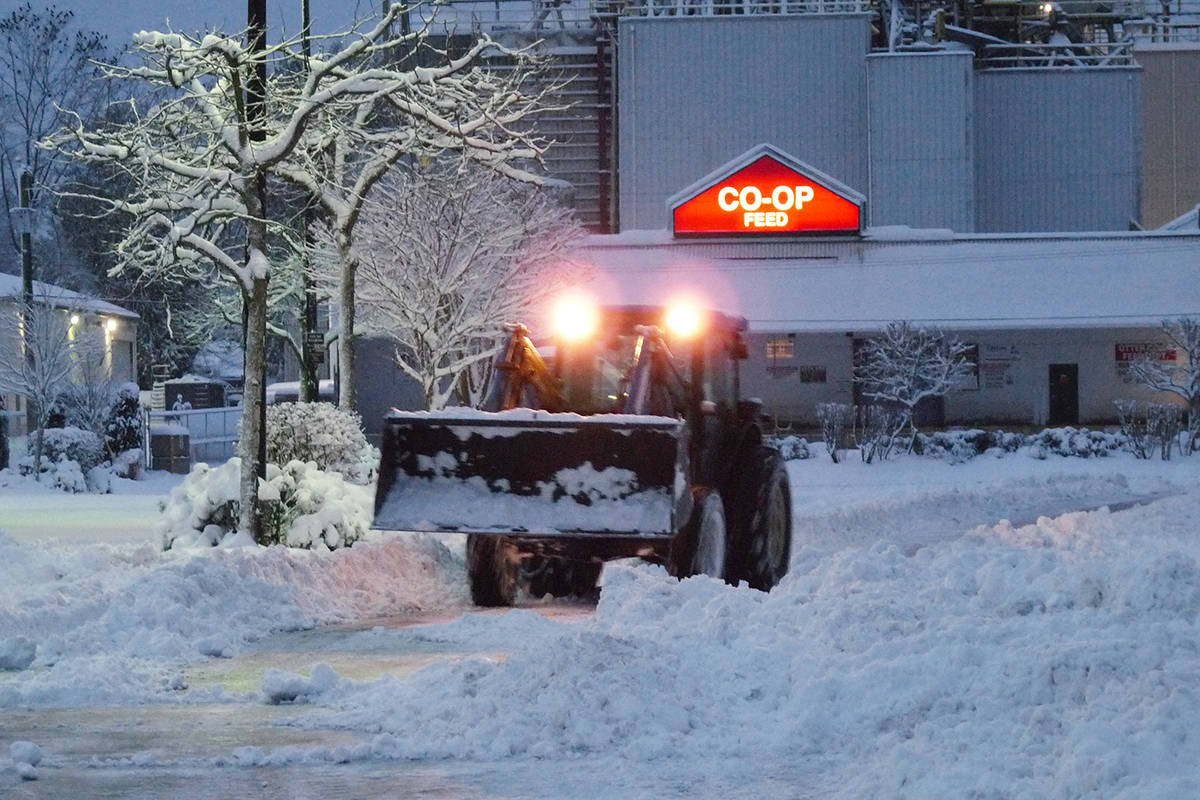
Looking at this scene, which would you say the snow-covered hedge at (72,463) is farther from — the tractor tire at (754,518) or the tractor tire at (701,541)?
the tractor tire at (701,541)

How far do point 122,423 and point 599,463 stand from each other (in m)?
23.5

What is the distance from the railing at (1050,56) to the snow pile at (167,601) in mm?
38117

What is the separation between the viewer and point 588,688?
28.3 feet

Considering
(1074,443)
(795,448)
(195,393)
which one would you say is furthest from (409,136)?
(195,393)

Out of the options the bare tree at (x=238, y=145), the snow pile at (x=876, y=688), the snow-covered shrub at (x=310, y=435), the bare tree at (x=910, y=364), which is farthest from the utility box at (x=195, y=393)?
the snow pile at (x=876, y=688)

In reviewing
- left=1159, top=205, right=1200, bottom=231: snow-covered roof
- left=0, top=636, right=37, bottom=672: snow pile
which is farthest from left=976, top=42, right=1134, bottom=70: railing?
left=0, top=636, right=37, bottom=672: snow pile

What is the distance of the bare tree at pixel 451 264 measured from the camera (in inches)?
1145

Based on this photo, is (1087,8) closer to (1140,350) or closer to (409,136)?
(1140,350)

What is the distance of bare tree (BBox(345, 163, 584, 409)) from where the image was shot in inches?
1145

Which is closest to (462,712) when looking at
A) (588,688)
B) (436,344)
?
(588,688)

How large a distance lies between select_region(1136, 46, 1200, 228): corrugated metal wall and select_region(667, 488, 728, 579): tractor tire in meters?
42.8

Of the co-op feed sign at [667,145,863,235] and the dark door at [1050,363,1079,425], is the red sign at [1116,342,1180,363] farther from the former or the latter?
the co-op feed sign at [667,145,863,235]

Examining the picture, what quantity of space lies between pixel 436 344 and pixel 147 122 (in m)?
10.7

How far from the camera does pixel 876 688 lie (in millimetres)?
8758
